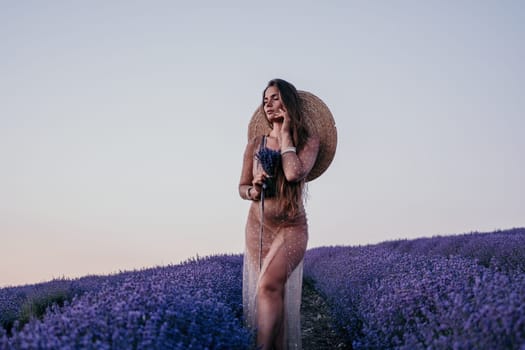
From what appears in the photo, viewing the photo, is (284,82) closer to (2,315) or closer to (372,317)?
(372,317)

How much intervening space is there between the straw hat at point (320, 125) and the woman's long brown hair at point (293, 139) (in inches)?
6.2

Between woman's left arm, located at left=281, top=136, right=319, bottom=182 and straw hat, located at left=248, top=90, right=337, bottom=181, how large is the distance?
268 mm

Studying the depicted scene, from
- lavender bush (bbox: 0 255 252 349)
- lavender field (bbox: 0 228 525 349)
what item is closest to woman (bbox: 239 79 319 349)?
lavender field (bbox: 0 228 525 349)

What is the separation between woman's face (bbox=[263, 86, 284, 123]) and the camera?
3.33m

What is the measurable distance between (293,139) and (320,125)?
0.36 metres

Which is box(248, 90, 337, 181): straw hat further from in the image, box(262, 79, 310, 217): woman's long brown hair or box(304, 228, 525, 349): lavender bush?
box(304, 228, 525, 349): lavender bush

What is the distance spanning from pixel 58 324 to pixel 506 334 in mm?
1966

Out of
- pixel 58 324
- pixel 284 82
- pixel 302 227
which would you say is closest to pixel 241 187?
pixel 302 227

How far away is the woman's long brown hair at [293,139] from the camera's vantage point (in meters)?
3.23

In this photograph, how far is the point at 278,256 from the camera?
3.16 metres

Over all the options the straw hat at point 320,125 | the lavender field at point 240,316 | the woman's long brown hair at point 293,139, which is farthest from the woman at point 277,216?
the lavender field at point 240,316

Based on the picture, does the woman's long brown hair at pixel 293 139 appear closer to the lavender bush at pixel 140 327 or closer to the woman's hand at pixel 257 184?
the woman's hand at pixel 257 184

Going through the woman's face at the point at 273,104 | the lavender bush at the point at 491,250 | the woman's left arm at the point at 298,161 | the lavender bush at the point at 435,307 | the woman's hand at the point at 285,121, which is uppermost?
the woman's face at the point at 273,104

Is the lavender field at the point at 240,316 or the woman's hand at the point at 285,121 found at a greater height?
the woman's hand at the point at 285,121
